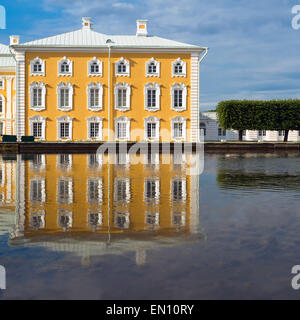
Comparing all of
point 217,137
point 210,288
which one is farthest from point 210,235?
point 217,137

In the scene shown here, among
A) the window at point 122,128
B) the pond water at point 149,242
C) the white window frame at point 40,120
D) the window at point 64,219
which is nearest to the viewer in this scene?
the pond water at point 149,242

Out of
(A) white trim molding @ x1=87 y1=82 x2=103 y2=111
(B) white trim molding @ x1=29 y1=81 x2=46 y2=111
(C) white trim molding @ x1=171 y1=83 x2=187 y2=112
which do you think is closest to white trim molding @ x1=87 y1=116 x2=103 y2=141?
(A) white trim molding @ x1=87 y1=82 x2=103 y2=111

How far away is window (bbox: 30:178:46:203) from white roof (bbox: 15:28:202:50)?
113 feet

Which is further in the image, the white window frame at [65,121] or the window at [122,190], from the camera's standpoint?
the white window frame at [65,121]

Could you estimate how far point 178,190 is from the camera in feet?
42.4

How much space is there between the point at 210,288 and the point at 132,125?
4377cm

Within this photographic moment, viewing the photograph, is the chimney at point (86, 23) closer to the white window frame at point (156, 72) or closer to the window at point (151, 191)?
the white window frame at point (156, 72)

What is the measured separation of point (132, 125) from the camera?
4812cm

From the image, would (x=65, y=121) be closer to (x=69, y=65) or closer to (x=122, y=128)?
(x=69, y=65)

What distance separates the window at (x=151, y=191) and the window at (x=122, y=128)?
32455mm

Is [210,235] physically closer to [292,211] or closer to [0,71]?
[292,211]

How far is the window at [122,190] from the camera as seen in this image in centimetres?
1134

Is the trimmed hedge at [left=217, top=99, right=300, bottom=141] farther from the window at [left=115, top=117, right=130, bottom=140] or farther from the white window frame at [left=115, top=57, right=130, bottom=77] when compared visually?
the white window frame at [left=115, top=57, right=130, bottom=77]

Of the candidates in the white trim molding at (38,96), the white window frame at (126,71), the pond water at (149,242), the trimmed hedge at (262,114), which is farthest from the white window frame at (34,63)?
the pond water at (149,242)
